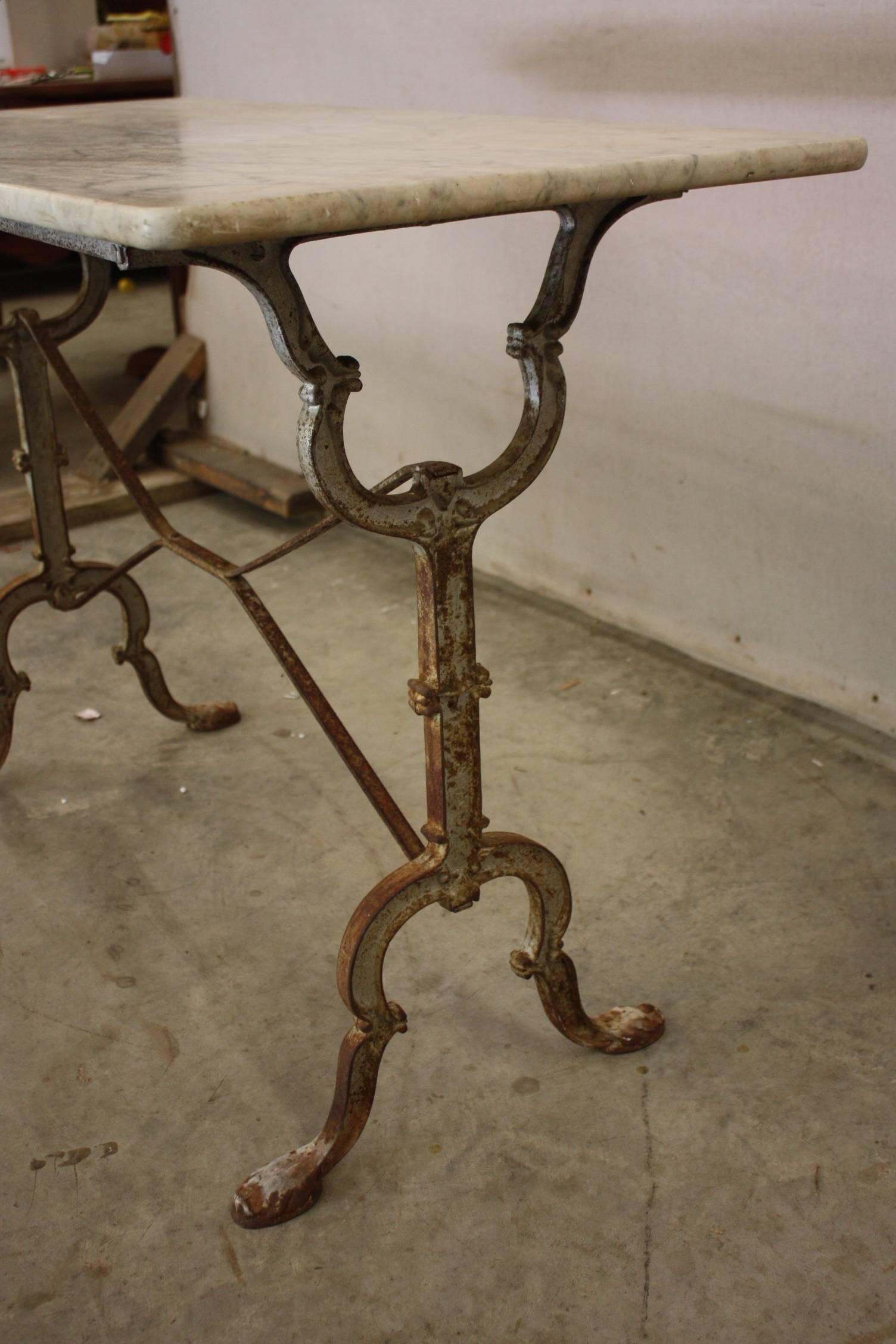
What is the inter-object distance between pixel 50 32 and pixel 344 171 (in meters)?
4.90

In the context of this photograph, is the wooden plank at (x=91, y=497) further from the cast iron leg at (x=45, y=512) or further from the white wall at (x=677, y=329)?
the cast iron leg at (x=45, y=512)

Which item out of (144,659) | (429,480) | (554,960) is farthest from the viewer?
(144,659)

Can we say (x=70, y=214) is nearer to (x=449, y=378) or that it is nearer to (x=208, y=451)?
(x=449, y=378)

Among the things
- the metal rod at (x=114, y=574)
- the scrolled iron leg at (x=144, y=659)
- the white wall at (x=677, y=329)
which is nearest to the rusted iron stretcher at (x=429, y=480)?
the metal rod at (x=114, y=574)

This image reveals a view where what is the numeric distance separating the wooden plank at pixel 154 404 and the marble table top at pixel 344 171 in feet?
7.03

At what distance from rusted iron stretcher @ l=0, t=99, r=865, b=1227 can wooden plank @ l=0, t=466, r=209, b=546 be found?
175 centimetres

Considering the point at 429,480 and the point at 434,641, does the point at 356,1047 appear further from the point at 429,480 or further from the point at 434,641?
the point at 429,480

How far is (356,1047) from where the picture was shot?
150 cm

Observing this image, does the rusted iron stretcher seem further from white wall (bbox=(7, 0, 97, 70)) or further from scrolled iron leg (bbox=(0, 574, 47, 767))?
white wall (bbox=(7, 0, 97, 70))

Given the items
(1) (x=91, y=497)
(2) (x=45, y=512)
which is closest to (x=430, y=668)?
(2) (x=45, y=512)

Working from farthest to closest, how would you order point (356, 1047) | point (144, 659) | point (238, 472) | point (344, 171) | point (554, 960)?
1. point (238, 472)
2. point (144, 659)
3. point (554, 960)
4. point (356, 1047)
5. point (344, 171)

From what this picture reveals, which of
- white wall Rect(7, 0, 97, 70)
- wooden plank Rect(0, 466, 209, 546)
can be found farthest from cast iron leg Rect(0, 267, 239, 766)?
white wall Rect(7, 0, 97, 70)

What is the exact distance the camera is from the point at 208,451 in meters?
3.95

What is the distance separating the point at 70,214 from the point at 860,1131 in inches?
53.1
